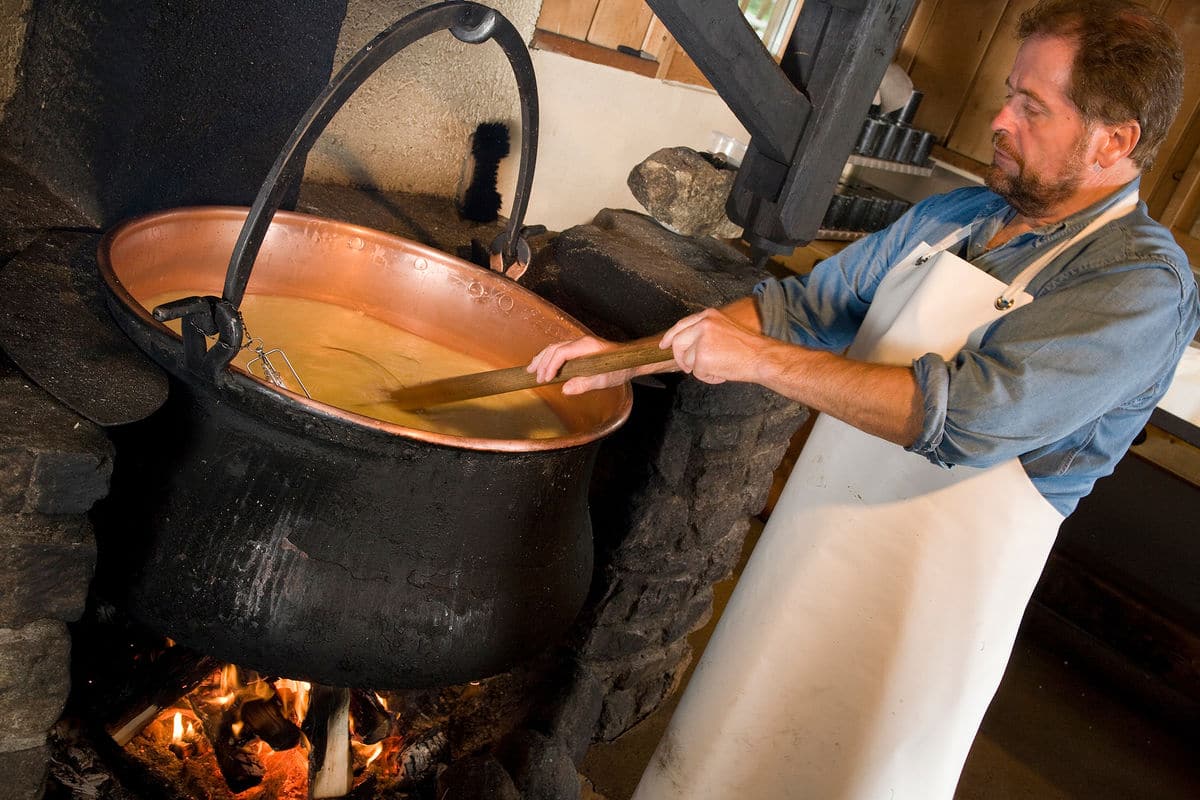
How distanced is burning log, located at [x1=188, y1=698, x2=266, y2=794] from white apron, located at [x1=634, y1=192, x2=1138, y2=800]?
0.97m

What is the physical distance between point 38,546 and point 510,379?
76 centimetres

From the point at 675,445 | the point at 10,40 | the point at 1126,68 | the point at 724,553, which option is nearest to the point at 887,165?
the point at 724,553

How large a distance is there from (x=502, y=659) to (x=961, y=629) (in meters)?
0.88

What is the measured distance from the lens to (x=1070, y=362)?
1.60 meters

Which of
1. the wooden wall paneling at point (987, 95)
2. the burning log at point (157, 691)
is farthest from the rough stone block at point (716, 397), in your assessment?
the wooden wall paneling at point (987, 95)

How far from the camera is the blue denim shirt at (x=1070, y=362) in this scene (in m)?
1.61

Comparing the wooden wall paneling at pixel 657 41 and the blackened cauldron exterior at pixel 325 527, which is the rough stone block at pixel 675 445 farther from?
the wooden wall paneling at pixel 657 41

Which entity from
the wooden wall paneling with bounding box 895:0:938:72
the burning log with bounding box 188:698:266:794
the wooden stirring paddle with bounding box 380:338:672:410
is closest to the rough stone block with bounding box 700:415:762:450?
the wooden stirring paddle with bounding box 380:338:672:410

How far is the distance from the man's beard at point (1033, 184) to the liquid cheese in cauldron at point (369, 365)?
943mm

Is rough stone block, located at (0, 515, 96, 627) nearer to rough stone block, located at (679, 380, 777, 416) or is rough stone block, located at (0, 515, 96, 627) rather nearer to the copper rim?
the copper rim

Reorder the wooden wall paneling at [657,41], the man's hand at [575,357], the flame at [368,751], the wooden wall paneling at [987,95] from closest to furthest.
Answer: the man's hand at [575,357], the flame at [368,751], the wooden wall paneling at [657,41], the wooden wall paneling at [987,95]

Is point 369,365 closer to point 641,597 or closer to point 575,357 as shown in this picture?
point 575,357

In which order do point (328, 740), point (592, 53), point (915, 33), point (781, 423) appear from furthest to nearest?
point (915, 33) → point (592, 53) → point (781, 423) → point (328, 740)

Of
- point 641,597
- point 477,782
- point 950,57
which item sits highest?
point 950,57
